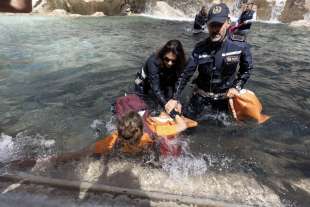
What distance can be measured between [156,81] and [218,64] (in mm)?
1047

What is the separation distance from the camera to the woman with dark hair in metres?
5.25

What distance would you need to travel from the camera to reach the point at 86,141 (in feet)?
20.3

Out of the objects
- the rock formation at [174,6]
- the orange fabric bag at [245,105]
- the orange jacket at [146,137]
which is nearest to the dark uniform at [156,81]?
the orange jacket at [146,137]

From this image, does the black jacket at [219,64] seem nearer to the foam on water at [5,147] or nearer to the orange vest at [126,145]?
the orange vest at [126,145]

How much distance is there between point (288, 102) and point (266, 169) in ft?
10.8

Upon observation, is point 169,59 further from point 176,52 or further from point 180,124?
point 180,124

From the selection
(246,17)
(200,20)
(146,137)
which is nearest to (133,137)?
(146,137)

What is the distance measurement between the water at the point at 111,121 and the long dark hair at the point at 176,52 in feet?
4.50

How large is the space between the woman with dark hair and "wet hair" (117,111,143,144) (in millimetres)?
1106

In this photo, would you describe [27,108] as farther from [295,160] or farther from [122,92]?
[295,160]

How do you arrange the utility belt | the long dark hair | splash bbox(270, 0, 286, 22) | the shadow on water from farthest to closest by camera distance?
splash bbox(270, 0, 286, 22) → the utility belt → the long dark hair → the shadow on water

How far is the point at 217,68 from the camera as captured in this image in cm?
539

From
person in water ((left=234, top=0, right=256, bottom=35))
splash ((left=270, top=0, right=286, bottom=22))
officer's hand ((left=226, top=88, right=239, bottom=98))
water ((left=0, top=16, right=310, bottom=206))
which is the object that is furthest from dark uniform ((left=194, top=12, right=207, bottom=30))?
splash ((left=270, top=0, right=286, bottom=22))

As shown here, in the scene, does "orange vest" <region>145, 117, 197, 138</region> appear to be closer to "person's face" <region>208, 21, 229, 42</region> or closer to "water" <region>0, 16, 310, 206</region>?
"water" <region>0, 16, 310, 206</region>
